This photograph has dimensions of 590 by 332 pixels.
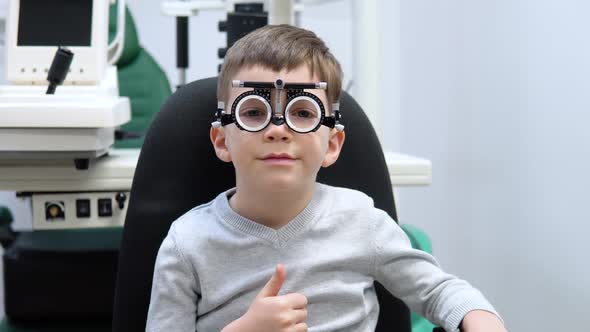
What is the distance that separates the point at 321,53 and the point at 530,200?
3.48 feet

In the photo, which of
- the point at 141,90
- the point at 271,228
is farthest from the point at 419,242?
the point at 141,90

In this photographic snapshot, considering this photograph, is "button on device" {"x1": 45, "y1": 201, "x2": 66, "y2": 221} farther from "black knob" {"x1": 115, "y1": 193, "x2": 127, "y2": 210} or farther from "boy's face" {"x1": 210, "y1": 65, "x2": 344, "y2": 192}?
"boy's face" {"x1": 210, "y1": 65, "x2": 344, "y2": 192}

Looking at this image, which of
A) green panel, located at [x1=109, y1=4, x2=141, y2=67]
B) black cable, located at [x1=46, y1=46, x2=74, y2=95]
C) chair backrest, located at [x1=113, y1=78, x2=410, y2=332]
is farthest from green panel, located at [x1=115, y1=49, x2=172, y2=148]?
chair backrest, located at [x1=113, y1=78, x2=410, y2=332]

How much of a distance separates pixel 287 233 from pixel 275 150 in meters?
0.15

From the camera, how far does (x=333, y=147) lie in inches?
40.4

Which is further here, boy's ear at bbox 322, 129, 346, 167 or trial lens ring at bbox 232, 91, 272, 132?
boy's ear at bbox 322, 129, 346, 167

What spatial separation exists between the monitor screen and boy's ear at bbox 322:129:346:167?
877mm

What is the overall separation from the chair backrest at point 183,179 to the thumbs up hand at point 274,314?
0.23m

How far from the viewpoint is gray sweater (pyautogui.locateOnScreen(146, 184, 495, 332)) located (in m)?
0.96

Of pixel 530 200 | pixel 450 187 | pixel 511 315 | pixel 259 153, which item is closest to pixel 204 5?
pixel 450 187

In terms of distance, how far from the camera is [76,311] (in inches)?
75.1

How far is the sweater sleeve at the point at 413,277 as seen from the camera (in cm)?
97

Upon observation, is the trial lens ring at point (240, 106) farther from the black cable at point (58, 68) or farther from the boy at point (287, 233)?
the black cable at point (58, 68)

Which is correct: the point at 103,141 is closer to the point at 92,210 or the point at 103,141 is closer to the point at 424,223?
the point at 92,210
